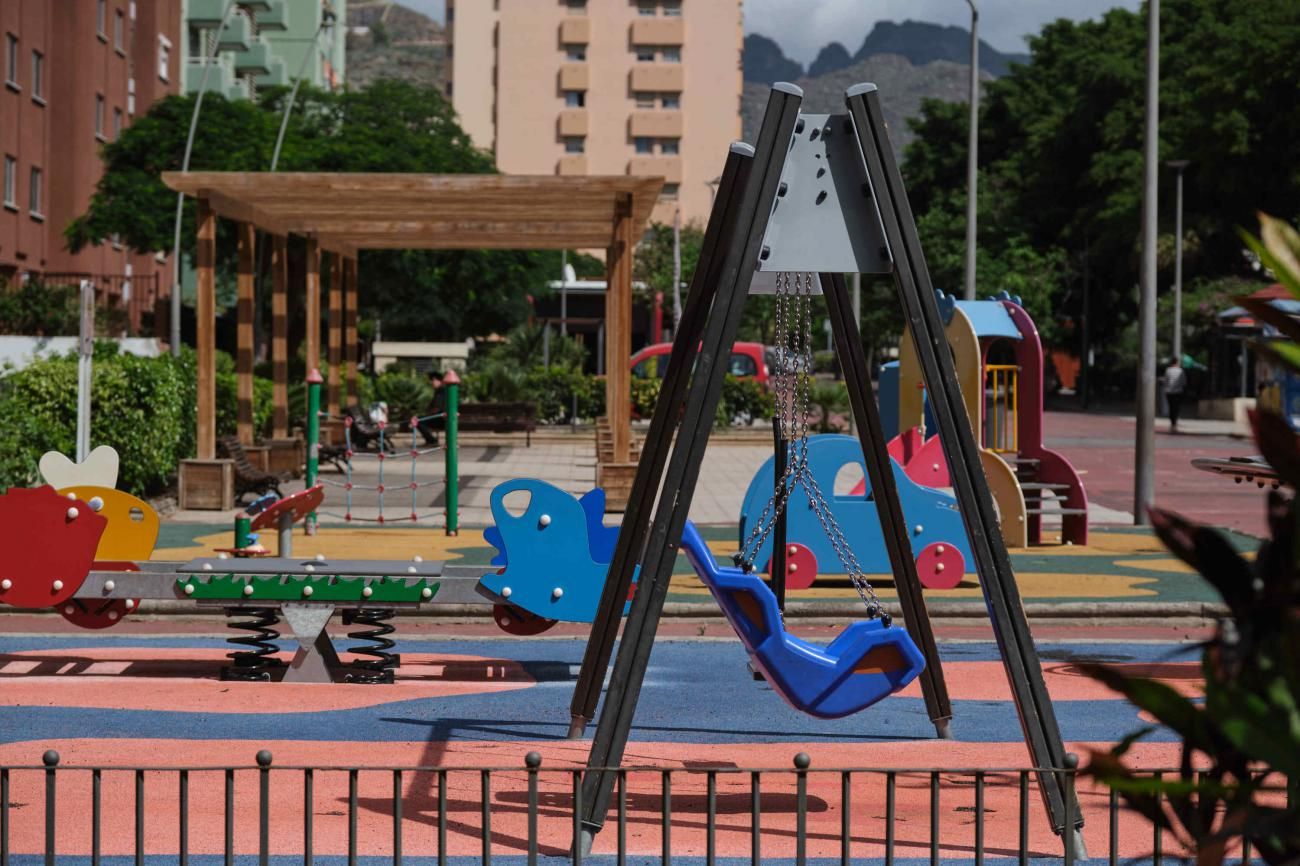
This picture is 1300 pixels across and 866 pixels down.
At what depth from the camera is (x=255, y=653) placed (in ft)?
31.9

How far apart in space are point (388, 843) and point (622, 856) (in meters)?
1.51

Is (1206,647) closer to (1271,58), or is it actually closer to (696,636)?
(696,636)

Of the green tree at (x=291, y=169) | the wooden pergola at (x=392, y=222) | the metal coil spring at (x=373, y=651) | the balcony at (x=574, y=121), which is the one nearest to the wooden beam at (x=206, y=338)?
the wooden pergola at (x=392, y=222)

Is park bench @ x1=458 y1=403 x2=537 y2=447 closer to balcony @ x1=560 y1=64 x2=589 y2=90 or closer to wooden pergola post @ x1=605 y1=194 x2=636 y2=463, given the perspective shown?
wooden pergola post @ x1=605 y1=194 x2=636 y2=463

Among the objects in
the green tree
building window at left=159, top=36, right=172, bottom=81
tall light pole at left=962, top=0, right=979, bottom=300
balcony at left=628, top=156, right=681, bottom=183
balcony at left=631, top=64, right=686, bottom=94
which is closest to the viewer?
tall light pole at left=962, top=0, right=979, bottom=300

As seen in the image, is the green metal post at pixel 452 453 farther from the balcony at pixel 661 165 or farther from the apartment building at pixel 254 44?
the balcony at pixel 661 165

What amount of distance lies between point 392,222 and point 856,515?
12.9 m

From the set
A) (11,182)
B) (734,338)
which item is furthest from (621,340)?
(11,182)

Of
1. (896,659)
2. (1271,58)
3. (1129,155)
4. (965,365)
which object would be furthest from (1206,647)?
(1129,155)

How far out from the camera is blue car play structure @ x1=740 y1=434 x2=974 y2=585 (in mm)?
13250

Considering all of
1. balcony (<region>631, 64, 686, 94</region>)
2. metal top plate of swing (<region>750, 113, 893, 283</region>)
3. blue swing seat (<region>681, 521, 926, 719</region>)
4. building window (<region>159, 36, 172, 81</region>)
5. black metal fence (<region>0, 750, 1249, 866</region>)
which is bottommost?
black metal fence (<region>0, 750, 1249, 866</region>)

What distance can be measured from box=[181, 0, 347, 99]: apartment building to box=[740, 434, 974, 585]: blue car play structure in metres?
45.4

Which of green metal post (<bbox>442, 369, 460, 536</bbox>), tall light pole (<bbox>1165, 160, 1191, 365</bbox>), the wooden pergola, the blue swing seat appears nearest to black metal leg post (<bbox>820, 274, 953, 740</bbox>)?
the blue swing seat

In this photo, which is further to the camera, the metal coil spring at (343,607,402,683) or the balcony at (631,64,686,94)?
the balcony at (631,64,686,94)
